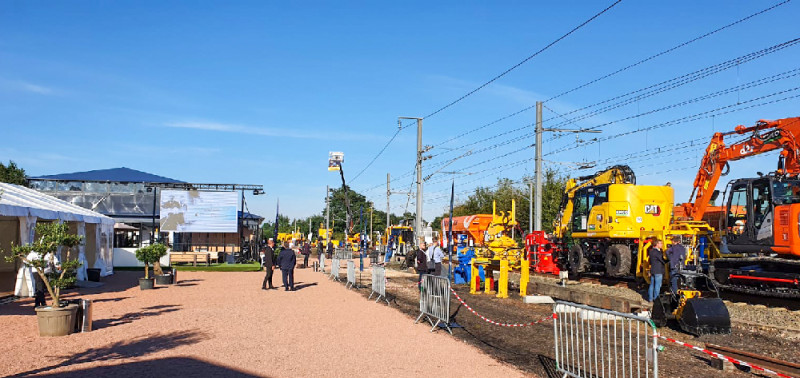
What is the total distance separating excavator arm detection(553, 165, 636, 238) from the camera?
76.9 ft

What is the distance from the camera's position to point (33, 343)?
1037 centimetres

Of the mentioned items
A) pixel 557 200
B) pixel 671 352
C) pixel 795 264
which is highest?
pixel 557 200

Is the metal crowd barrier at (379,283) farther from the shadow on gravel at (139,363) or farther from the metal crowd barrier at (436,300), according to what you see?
the shadow on gravel at (139,363)

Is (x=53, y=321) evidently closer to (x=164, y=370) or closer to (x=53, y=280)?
(x=53, y=280)

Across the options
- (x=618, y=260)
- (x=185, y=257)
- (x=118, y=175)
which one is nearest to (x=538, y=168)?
(x=618, y=260)

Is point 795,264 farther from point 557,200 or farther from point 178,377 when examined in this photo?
point 557,200

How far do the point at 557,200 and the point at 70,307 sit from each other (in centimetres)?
4551

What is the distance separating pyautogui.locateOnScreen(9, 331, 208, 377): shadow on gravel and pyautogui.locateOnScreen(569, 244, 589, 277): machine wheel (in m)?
15.6

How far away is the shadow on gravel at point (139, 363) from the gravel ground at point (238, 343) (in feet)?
0.04

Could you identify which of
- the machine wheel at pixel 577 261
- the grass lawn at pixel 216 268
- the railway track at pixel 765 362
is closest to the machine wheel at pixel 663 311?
the railway track at pixel 765 362

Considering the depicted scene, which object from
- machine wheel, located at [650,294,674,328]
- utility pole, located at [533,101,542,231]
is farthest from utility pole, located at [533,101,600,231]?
machine wheel, located at [650,294,674,328]

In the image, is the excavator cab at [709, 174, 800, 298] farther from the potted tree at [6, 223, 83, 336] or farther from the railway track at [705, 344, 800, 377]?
the potted tree at [6, 223, 83, 336]

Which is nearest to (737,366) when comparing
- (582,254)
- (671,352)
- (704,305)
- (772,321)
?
(671,352)

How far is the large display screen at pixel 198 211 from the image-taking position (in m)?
38.8
